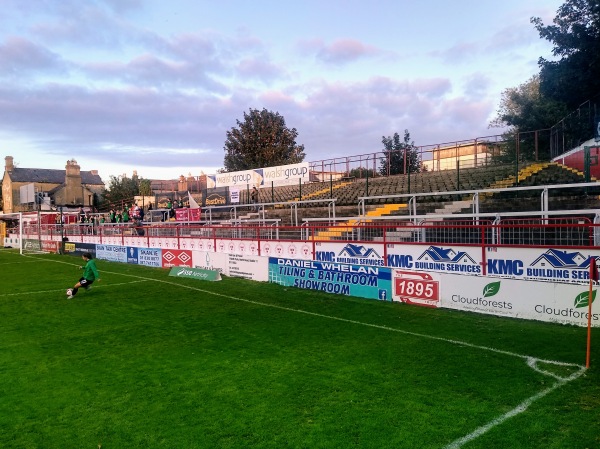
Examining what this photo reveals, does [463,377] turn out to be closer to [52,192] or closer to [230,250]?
[230,250]

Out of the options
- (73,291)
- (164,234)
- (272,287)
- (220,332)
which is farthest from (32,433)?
(164,234)

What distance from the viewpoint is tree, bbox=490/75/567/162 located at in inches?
984

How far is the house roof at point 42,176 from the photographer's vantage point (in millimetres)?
78438

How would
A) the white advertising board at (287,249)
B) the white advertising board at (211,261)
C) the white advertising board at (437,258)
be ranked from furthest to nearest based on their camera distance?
the white advertising board at (211,261)
the white advertising board at (287,249)
the white advertising board at (437,258)

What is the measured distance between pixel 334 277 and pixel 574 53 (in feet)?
77.2

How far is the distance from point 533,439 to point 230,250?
16.5 metres

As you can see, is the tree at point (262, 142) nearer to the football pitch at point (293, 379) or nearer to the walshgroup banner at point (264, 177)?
the walshgroup banner at point (264, 177)

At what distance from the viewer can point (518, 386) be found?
6492 millimetres

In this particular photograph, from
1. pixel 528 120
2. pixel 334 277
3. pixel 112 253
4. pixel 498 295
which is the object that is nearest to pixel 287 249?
pixel 334 277

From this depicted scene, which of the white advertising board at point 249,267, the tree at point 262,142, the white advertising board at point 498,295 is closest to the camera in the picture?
the white advertising board at point 498,295

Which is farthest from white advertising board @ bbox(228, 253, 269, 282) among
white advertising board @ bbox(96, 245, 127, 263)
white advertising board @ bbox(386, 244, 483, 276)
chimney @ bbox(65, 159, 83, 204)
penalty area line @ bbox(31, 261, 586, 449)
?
chimney @ bbox(65, 159, 83, 204)

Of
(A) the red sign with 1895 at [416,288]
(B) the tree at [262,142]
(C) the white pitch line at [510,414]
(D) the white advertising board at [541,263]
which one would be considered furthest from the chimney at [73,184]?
(C) the white pitch line at [510,414]

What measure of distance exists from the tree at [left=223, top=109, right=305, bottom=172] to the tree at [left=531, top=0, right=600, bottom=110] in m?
28.3

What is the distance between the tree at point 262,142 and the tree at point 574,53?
28349mm
